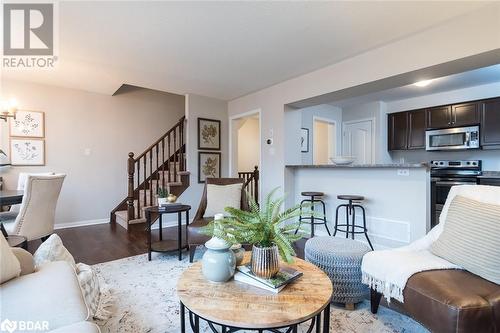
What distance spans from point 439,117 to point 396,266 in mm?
4288

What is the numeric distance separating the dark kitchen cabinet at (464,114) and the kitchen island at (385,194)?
2413 mm

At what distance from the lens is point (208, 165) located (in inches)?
196

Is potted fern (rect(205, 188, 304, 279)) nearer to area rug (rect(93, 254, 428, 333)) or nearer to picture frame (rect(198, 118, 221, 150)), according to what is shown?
area rug (rect(93, 254, 428, 333))

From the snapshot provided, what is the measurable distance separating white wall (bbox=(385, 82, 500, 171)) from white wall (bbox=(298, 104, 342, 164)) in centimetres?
104

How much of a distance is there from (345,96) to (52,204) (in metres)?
3.86

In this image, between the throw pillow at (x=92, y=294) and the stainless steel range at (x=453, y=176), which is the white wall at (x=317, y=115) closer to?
the stainless steel range at (x=453, y=176)

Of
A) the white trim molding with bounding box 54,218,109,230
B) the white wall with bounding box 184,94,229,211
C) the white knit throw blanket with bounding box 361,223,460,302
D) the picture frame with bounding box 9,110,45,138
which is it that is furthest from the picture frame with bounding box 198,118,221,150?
the white knit throw blanket with bounding box 361,223,460,302

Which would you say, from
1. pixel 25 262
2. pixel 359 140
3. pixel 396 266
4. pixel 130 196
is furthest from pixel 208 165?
pixel 396 266

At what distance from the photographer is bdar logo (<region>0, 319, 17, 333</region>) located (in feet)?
2.93

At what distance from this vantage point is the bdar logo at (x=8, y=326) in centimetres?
89

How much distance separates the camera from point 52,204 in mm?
2891

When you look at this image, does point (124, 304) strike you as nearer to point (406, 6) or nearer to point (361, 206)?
point (361, 206)

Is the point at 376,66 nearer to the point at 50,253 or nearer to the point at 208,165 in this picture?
the point at 208,165

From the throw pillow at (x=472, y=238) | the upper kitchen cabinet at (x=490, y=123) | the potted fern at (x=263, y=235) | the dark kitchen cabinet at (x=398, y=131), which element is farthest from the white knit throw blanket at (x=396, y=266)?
the dark kitchen cabinet at (x=398, y=131)
